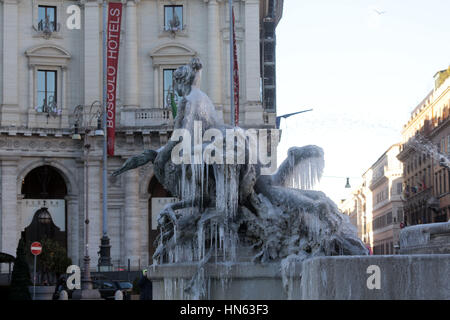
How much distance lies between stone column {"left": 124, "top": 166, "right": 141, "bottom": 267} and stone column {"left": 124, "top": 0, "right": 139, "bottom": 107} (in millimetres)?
3850

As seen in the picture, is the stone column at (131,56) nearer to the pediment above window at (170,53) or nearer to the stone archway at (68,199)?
the pediment above window at (170,53)

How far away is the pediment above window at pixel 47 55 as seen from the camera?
48188 mm

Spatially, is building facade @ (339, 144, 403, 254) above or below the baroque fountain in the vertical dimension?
above

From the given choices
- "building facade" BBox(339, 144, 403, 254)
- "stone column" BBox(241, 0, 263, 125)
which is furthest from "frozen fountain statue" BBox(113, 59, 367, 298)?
"building facade" BBox(339, 144, 403, 254)

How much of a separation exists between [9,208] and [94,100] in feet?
22.4

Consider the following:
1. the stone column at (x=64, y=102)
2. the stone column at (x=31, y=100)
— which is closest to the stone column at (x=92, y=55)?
the stone column at (x=64, y=102)

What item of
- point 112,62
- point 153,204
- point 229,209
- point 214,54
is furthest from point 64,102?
point 229,209

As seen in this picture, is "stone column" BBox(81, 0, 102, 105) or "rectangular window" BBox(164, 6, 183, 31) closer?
"stone column" BBox(81, 0, 102, 105)

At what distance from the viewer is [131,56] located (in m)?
48.5

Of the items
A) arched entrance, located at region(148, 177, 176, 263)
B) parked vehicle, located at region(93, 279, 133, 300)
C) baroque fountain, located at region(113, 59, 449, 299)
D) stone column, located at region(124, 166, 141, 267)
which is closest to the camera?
baroque fountain, located at region(113, 59, 449, 299)

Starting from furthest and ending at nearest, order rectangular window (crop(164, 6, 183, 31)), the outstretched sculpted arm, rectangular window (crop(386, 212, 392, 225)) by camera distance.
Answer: rectangular window (crop(386, 212, 392, 225))
rectangular window (crop(164, 6, 183, 31))
the outstretched sculpted arm

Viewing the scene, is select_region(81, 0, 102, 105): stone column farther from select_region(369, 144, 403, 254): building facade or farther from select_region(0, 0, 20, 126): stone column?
select_region(369, 144, 403, 254): building facade

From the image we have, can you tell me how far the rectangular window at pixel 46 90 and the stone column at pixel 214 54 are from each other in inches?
313

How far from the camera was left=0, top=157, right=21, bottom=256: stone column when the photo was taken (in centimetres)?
4609
